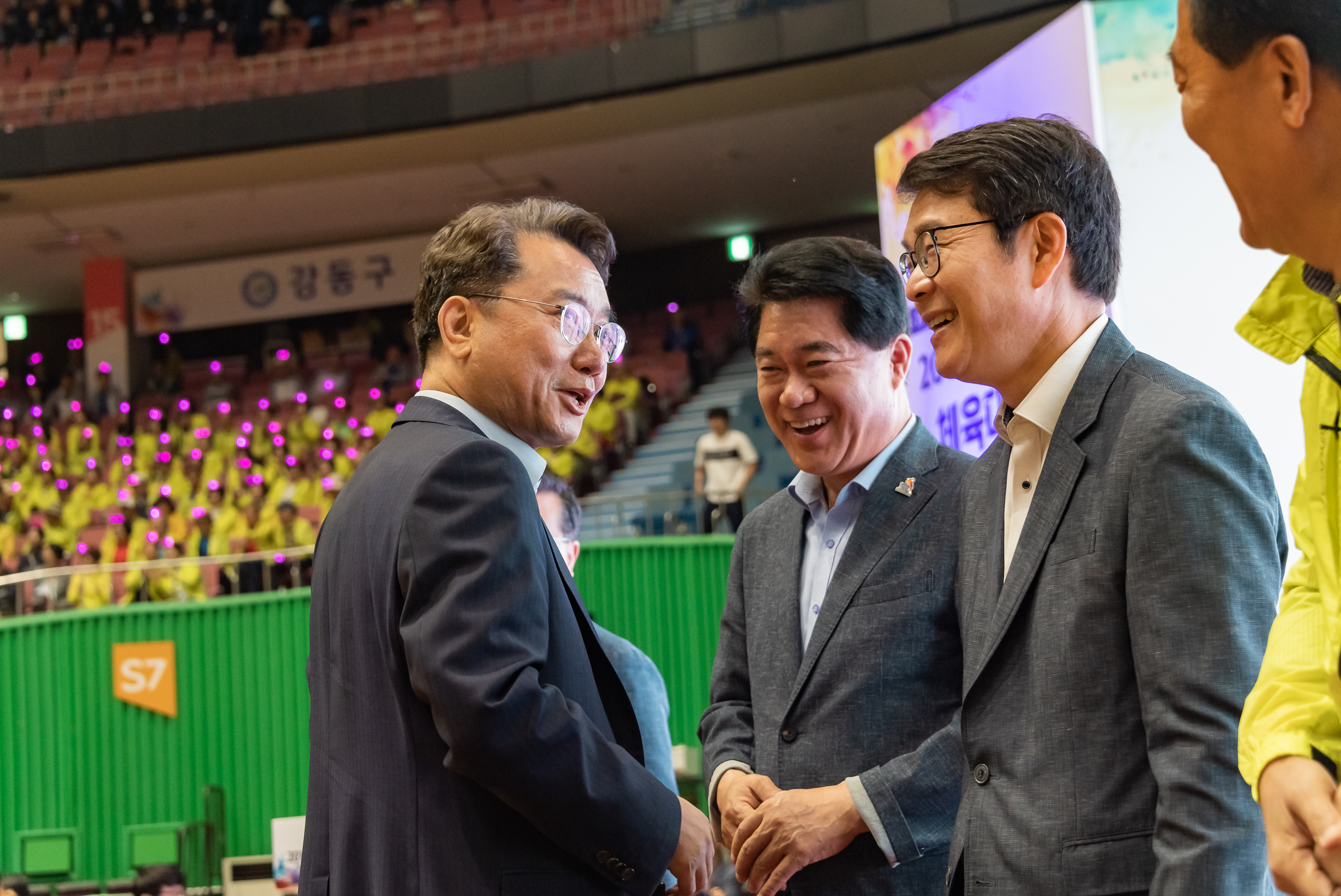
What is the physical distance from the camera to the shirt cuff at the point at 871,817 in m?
1.74

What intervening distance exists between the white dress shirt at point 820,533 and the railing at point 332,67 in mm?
9404

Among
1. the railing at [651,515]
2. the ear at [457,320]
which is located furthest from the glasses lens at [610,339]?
the railing at [651,515]

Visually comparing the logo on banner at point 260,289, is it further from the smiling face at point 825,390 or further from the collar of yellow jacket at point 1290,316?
the collar of yellow jacket at point 1290,316

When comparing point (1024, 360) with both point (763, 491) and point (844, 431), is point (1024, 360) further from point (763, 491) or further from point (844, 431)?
point (763, 491)

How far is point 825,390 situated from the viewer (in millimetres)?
2070

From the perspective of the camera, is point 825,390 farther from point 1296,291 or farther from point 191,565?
point 191,565

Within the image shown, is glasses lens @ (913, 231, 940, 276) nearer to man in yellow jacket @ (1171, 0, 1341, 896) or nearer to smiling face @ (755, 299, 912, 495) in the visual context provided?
smiling face @ (755, 299, 912, 495)

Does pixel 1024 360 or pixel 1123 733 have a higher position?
pixel 1024 360

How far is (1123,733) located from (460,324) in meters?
1.11

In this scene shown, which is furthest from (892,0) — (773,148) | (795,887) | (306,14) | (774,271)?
(795,887)

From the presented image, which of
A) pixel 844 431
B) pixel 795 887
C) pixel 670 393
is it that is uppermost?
pixel 670 393

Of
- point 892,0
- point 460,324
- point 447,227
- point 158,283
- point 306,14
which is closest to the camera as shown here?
point 460,324

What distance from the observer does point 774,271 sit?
2111 mm

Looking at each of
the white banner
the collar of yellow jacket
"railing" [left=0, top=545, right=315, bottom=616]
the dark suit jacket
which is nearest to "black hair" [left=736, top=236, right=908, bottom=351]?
the dark suit jacket
